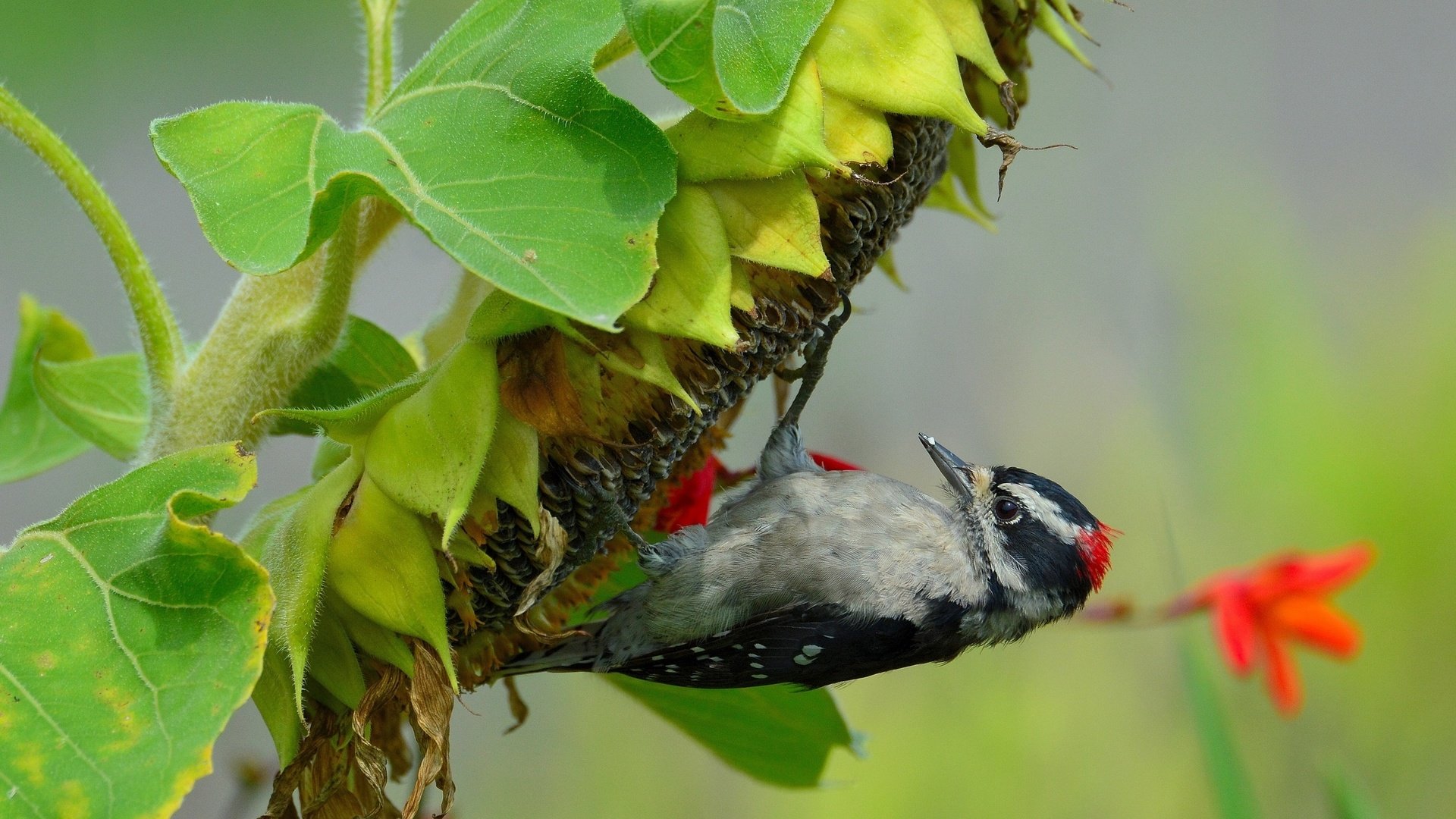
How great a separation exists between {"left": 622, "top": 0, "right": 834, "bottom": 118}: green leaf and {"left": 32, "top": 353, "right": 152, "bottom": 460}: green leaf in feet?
1.89

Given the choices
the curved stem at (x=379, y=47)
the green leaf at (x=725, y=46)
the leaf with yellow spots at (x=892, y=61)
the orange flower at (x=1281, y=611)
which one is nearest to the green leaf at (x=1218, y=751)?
the orange flower at (x=1281, y=611)

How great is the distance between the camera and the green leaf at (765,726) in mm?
1194

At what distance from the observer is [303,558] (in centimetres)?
77

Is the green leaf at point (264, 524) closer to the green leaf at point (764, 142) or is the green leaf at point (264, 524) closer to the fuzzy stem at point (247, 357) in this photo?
the fuzzy stem at point (247, 357)

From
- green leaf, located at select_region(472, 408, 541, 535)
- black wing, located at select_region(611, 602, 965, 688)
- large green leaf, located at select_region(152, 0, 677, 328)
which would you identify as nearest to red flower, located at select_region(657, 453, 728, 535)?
black wing, located at select_region(611, 602, 965, 688)

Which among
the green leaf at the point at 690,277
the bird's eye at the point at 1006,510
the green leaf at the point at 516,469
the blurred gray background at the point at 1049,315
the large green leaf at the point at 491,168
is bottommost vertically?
the blurred gray background at the point at 1049,315

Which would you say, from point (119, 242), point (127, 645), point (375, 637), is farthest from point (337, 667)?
point (119, 242)

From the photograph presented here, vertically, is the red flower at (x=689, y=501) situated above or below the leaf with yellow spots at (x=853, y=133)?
below

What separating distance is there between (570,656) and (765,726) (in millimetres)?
206

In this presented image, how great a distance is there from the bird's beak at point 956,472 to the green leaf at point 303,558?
96cm

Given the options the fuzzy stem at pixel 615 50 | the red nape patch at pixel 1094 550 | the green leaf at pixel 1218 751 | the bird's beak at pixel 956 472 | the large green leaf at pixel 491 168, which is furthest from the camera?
the bird's beak at pixel 956 472

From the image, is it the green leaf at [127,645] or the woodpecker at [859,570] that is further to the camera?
the woodpecker at [859,570]

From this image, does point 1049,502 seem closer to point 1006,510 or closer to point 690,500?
point 1006,510

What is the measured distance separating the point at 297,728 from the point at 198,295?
3.04 m
